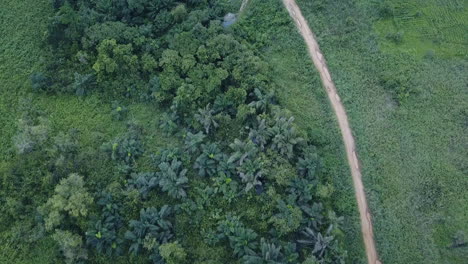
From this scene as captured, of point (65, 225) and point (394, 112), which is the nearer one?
point (65, 225)

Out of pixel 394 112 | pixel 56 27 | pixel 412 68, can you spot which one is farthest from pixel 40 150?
pixel 412 68

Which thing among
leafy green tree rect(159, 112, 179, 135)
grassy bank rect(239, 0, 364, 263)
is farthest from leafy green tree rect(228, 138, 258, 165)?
leafy green tree rect(159, 112, 179, 135)

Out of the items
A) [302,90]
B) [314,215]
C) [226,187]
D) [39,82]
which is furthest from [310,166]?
[39,82]

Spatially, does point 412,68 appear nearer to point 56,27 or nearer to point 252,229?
point 252,229

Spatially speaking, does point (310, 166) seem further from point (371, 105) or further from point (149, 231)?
point (149, 231)

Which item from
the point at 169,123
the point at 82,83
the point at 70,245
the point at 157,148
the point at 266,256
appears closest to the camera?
the point at 266,256

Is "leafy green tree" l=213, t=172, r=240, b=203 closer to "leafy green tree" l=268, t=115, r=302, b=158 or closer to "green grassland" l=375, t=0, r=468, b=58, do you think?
"leafy green tree" l=268, t=115, r=302, b=158
